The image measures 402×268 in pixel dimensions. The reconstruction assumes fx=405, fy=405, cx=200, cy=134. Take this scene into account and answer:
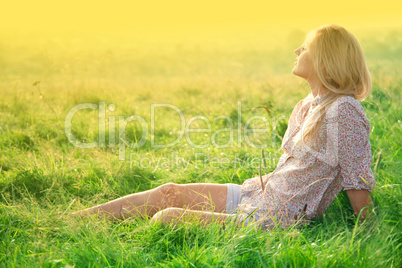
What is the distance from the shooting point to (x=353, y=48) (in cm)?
228

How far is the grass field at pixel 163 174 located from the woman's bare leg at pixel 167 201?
10 cm

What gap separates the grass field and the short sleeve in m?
0.08

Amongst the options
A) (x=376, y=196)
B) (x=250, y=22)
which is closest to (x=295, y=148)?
(x=376, y=196)

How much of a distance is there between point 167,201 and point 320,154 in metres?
0.98

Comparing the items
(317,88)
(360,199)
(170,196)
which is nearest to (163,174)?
(170,196)

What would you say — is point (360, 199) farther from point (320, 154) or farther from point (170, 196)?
point (170, 196)

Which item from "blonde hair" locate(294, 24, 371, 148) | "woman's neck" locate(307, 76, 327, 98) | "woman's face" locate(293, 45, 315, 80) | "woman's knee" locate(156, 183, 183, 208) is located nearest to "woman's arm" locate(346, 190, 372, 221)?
"blonde hair" locate(294, 24, 371, 148)

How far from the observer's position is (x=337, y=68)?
228cm

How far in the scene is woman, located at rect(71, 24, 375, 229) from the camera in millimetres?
2154

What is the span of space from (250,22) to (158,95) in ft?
74.6

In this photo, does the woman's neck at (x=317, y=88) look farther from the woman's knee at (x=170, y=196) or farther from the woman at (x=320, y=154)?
the woman's knee at (x=170, y=196)

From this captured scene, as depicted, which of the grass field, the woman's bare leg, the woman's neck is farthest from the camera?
the woman's bare leg

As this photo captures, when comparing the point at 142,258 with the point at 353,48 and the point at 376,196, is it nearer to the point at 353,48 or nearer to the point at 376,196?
the point at 376,196

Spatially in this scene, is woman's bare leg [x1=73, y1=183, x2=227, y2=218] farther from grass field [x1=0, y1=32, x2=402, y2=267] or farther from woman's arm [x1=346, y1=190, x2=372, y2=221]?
woman's arm [x1=346, y1=190, x2=372, y2=221]
